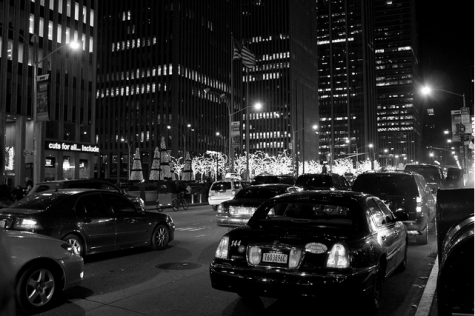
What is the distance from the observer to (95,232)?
30.6 feet

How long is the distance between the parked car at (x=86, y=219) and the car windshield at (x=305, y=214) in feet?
11.0

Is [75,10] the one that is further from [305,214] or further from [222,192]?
[305,214]

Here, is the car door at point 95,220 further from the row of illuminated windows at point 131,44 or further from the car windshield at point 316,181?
the row of illuminated windows at point 131,44

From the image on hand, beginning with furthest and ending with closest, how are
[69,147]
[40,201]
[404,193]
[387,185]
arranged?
[69,147] → [387,185] → [404,193] → [40,201]

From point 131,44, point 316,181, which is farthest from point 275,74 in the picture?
point 316,181

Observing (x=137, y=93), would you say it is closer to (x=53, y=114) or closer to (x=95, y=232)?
(x=53, y=114)

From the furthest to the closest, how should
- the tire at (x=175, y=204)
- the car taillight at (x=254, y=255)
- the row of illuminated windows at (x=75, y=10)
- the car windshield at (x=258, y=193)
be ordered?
the row of illuminated windows at (x=75, y=10), the tire at (x=175, y=204), the car windshield at (x=258, y=193), the car taillight at (x=254, y=255)

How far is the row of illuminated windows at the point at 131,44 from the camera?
10574 centimetres

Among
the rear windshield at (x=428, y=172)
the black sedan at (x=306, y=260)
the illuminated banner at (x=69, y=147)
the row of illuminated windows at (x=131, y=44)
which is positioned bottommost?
the black sedan at (x=306, y=260)

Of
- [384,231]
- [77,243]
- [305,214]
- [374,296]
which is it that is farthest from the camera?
[77,243]

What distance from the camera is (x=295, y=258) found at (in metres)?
5.41

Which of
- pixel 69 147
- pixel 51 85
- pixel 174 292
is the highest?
pixel 51 85

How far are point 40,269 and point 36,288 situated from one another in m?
0.25

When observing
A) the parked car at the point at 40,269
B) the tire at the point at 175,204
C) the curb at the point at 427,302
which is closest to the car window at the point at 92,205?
the parked car at the point at 40,269
